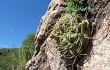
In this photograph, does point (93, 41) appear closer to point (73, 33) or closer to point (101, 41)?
point (101, 41)

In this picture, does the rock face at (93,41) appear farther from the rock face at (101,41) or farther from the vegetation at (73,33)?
the vegetation at (73,33)

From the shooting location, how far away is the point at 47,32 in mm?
5461

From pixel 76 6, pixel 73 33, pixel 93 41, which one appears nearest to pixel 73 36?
pixel 73 33

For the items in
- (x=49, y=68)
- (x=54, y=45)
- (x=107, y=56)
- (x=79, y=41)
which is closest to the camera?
(x=107, y=56)

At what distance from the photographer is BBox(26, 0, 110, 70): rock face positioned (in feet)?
13.6

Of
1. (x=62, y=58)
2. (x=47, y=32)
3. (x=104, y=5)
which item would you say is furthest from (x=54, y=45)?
(x=104, y=5)

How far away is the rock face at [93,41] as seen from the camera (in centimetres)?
414

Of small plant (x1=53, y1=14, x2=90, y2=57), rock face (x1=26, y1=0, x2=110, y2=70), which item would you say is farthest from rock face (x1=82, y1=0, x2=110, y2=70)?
small plant (x1=53, y1=14, x2=90, y2=57)

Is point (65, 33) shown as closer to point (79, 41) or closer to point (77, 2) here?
point (79, 41)

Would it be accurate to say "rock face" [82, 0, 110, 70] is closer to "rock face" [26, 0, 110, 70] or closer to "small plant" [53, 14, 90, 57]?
"rock face" [26, 0, 110, 70]

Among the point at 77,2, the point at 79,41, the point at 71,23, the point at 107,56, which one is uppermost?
the point at 77,2

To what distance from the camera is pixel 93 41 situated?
4.46m

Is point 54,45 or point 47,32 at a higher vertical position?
point 47,32

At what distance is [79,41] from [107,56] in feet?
2.21
